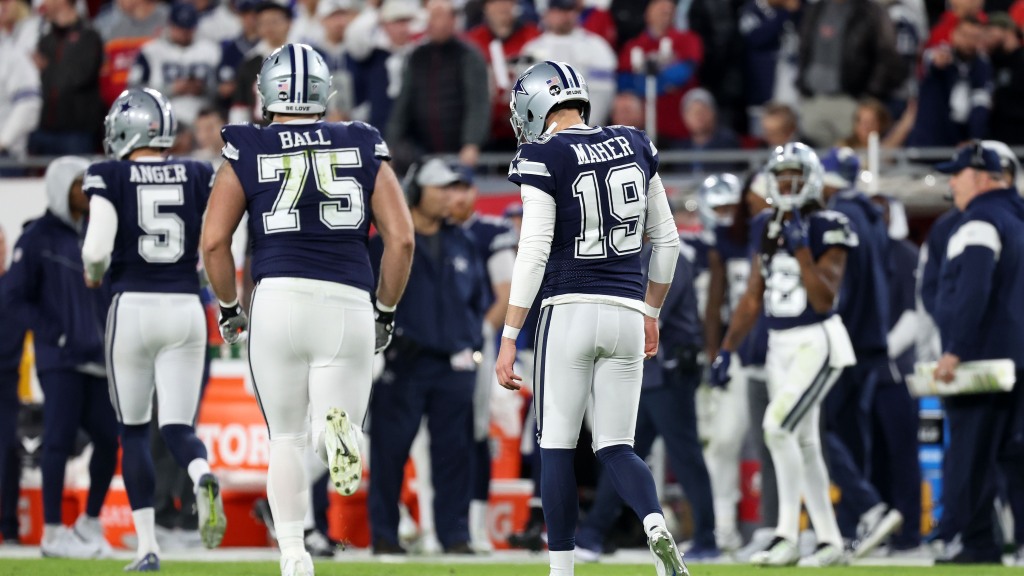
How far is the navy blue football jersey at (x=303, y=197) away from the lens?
679 centimetres

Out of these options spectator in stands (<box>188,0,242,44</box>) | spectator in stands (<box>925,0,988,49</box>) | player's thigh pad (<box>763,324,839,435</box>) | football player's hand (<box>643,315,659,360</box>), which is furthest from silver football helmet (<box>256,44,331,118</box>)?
spectator in stands (<box>188,0,242,44</box>)

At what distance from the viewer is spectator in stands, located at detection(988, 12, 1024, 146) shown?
44.1ft

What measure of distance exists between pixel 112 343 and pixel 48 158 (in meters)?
7.14

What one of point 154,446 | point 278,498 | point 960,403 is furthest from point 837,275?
point 154,446

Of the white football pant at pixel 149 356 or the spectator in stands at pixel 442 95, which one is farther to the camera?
the spectator in stands at pixel 442 95

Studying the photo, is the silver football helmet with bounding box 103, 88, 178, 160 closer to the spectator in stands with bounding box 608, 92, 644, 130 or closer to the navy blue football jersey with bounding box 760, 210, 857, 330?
the navy blue football jersey with bounding box 760, 210, 857, 330

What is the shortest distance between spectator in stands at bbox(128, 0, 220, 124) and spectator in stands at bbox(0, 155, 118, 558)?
489cm

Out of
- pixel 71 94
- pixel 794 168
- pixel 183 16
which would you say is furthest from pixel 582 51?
pixel 794 168

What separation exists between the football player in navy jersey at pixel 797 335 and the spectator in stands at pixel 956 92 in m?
Answer: 4.72

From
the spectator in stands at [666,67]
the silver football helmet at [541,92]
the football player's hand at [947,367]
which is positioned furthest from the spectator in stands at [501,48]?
the silver football helmet at [541,92]

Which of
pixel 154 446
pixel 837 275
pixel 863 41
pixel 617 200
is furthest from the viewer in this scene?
pixel 863 41

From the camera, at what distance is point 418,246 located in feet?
34.2

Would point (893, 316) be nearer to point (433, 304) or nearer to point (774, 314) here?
point (774, 314)

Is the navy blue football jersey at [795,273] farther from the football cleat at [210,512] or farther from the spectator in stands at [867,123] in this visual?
the spectator in stands at [867,123]
